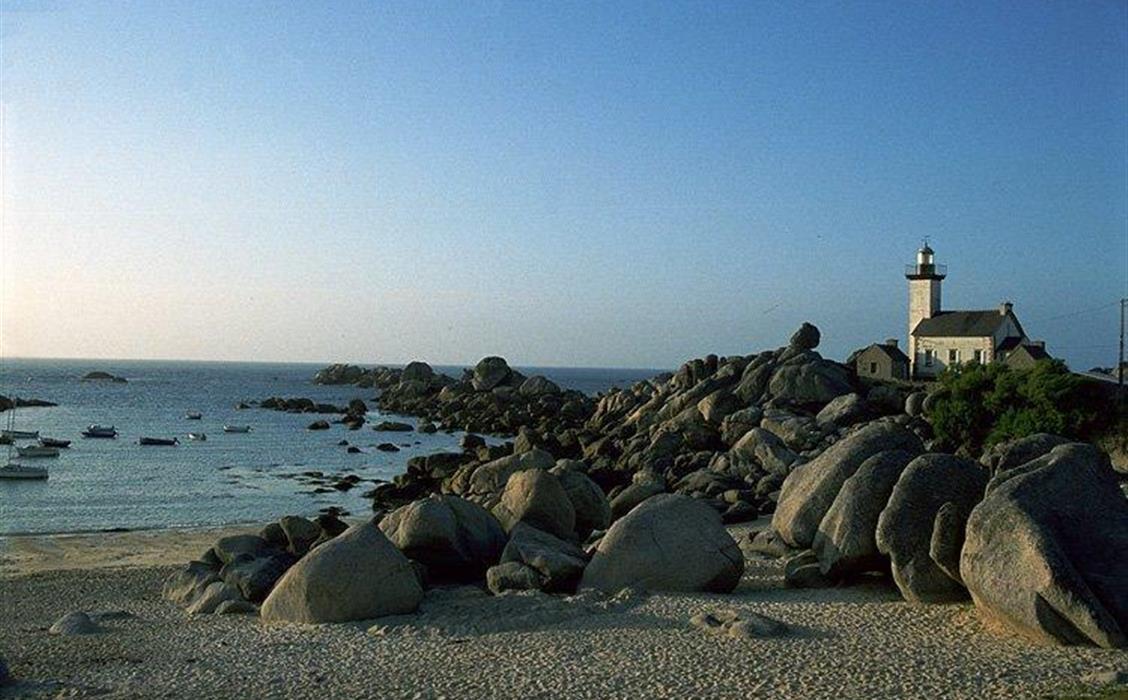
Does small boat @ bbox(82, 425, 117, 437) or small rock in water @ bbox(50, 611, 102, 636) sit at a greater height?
small rock in water @ bbox(50, 611, 102, 636)

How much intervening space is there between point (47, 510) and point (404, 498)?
484 inches

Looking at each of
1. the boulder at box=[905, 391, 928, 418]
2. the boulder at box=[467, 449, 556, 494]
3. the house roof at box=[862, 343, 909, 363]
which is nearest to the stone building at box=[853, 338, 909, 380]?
the house roof at box=[862, 343, 909, 363]

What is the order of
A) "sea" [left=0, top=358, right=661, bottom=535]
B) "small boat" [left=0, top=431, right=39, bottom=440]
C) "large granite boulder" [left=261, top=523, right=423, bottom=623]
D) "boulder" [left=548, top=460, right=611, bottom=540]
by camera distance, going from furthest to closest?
"small boat" [left=0, top=431, right=39, bottom=440]
"sea" [left=0, top=358, right=661, bottom=535]
"boulder" [left=548, top=460, right=611, bottom=540]
"large granite boulder" [left=261, top=523, right=423, bottom=623]

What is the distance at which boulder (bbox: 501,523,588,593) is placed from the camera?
60.8 ft

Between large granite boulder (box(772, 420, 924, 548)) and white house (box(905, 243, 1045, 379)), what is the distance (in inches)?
1540

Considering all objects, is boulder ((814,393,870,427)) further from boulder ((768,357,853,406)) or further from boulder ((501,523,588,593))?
boulder ((501,523,588,593))

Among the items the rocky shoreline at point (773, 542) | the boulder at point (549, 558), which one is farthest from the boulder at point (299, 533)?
the boulder at point (549, 558)

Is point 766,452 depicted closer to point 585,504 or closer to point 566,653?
point 585,504

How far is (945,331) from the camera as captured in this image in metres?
62.1

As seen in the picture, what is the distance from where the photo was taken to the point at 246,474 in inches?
1918

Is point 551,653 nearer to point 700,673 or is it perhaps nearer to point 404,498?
point 700,673

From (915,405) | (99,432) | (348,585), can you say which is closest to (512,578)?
(348,585)

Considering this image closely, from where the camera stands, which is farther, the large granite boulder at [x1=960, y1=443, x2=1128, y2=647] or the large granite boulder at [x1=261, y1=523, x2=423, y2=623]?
the large granite boulder at [x1=261, y1=523, x2=423, y2=623]

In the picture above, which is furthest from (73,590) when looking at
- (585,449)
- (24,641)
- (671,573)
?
(585,449)
